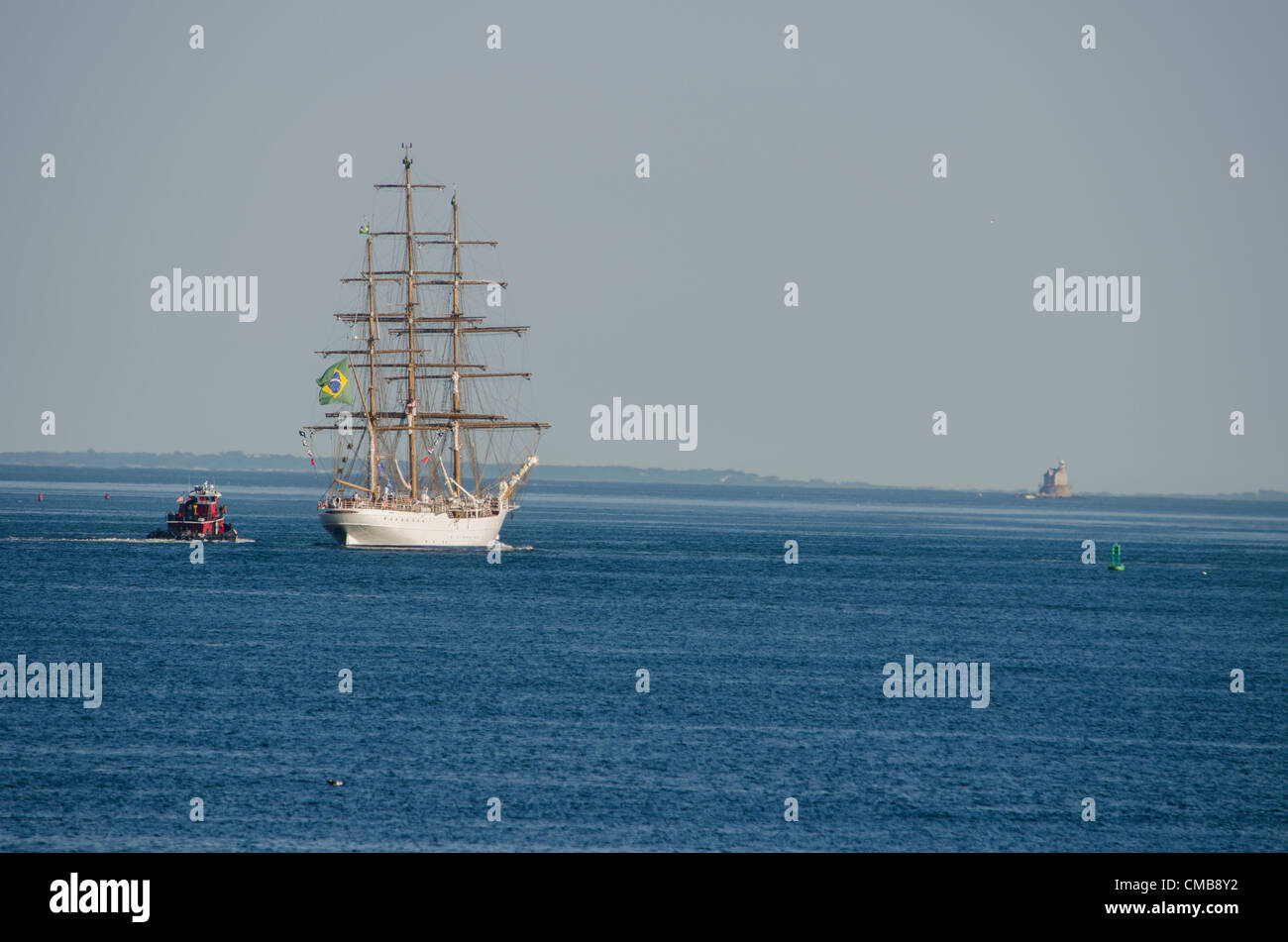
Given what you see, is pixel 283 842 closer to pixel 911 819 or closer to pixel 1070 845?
pixel 911 819

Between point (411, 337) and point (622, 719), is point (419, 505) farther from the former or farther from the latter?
point (622, 719)

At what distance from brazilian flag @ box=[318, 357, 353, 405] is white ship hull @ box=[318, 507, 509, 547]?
41.5ft

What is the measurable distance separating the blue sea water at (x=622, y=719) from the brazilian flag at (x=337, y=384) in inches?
1641

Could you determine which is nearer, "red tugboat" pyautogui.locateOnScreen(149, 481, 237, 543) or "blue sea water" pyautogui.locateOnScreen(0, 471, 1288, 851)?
"blue sea water" pyautogui.locateOnScreen(0, 471, 1288, 851)

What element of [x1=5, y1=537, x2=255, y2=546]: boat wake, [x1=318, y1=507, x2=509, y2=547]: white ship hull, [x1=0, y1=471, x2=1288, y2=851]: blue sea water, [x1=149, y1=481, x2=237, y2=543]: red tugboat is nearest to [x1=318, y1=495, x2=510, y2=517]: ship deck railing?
[x1=318, y1=507, x2=509, y2=547]: white ship hull

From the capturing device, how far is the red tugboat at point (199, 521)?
14188 cm

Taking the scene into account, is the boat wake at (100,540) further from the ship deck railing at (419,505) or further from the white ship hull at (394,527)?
the ship deck railing at (419,505)

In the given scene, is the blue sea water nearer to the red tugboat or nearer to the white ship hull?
the white ship hull

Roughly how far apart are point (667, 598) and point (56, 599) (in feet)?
125

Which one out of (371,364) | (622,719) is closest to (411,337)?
(371,364)

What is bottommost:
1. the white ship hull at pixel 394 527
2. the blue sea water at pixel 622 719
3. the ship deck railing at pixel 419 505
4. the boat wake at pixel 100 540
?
the blue sea water at pixel 622 719

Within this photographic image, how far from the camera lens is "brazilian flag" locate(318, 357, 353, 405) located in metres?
148

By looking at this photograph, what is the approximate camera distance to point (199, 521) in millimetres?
142000

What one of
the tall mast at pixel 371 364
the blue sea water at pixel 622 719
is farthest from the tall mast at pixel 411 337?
the blue sea water at pixel 622 719
